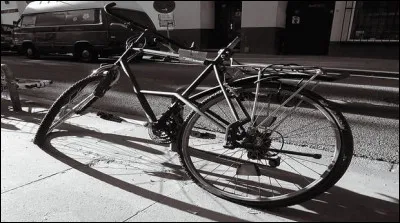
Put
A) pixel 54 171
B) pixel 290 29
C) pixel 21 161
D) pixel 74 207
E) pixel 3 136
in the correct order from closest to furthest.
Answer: pixel 74 207 → pixel 54 171 → pixel 21 161 → pixel 3 136 → pixel 290 29

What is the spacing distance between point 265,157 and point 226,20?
55.7 ft

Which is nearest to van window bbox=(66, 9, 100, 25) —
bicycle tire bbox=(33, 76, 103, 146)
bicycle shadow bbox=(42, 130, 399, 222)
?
bicycle tire bbox=(33, 76, 103, 146)

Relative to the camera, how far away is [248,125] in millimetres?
2467

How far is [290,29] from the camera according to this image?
16828 mm

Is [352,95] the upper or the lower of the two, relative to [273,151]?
lower

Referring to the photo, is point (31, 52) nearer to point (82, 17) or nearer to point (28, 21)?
point (28, 21)

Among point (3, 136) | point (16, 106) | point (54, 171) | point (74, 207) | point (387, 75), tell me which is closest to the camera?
point (74, 207)

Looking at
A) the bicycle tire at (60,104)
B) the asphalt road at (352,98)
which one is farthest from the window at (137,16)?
the bicycle tire at (60,104)

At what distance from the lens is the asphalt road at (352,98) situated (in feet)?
12.6

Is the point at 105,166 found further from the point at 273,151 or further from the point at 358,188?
the point at 358,188

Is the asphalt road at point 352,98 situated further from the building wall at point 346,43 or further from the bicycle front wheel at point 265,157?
the building wall at point 346,43

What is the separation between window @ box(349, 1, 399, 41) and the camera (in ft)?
44.3

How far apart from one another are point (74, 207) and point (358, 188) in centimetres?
212

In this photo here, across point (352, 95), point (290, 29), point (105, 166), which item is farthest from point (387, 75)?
point (105, 166)
